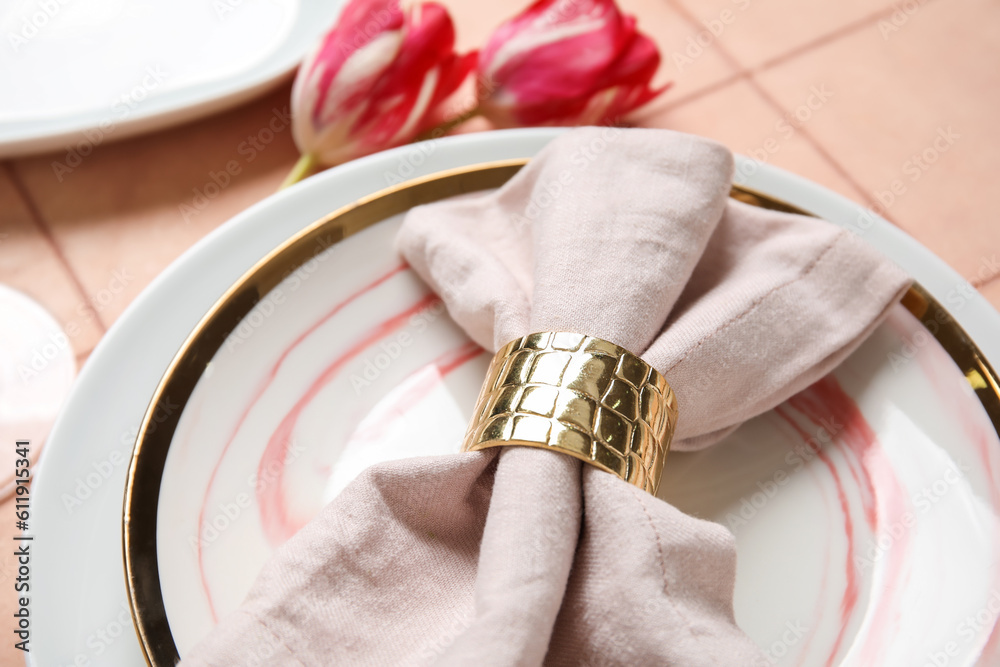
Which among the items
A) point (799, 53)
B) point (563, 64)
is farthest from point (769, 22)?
point (563, 64)

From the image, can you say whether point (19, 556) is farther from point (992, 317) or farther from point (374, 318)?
point (992, 317)

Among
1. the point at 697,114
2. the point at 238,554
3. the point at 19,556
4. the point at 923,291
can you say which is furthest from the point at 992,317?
the point at 19,556

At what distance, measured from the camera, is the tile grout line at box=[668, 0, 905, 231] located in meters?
0.47

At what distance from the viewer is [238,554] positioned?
0.29m

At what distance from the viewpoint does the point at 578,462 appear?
0.25 m

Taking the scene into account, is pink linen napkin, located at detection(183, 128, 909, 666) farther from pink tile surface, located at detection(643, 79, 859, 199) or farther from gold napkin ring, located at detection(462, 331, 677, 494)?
pink tile surface, located at detection(643, 79, 859, 199)

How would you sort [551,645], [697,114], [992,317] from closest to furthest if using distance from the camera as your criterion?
[551,645], [992,317], [697,114]

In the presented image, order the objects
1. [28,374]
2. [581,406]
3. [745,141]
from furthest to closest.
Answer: [745,141]
[28,374]
[581,406]

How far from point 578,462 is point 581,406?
0.06 ft

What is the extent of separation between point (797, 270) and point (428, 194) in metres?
0.17

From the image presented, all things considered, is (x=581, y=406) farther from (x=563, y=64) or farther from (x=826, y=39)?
(x=826, y=39)

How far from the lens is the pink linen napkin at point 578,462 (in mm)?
229

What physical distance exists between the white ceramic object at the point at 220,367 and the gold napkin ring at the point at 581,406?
0.06 m

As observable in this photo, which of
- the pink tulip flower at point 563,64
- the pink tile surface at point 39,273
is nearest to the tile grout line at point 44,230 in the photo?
the pink tile surface at point 39,273
